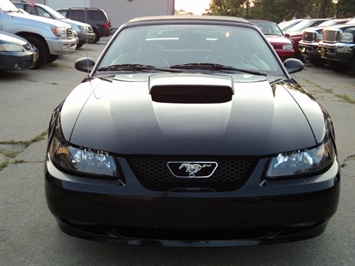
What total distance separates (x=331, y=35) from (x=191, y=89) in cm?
1047

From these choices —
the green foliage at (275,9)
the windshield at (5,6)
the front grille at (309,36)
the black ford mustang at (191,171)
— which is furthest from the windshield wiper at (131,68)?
the green foliage at (275,9)

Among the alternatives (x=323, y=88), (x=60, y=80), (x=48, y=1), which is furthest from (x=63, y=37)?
(x=48, y=1)

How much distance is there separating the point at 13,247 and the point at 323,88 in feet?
28.5

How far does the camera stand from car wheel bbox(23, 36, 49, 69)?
11188 mm

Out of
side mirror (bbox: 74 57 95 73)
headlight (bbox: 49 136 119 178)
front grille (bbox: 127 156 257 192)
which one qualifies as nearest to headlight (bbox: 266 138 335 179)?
front grille (bbox: 127 156 257 192)

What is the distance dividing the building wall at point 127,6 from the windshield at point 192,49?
30684 mm

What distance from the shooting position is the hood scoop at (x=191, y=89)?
2744 millimetres

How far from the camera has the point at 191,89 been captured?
288 cm

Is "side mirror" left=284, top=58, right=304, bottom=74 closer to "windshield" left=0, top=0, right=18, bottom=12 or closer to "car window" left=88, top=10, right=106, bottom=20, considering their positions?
"windshield" left=0, top=0, right=18, bottom=12

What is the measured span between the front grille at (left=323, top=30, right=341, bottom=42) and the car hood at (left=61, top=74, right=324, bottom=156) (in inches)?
381

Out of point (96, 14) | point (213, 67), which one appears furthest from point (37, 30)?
point (96, 14)

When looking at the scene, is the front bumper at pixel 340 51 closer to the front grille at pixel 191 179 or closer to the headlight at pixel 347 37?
the headlight at pixel 347 37

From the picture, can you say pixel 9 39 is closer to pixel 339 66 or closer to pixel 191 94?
pixel 191 94

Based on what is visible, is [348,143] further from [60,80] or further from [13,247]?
[60,80]
